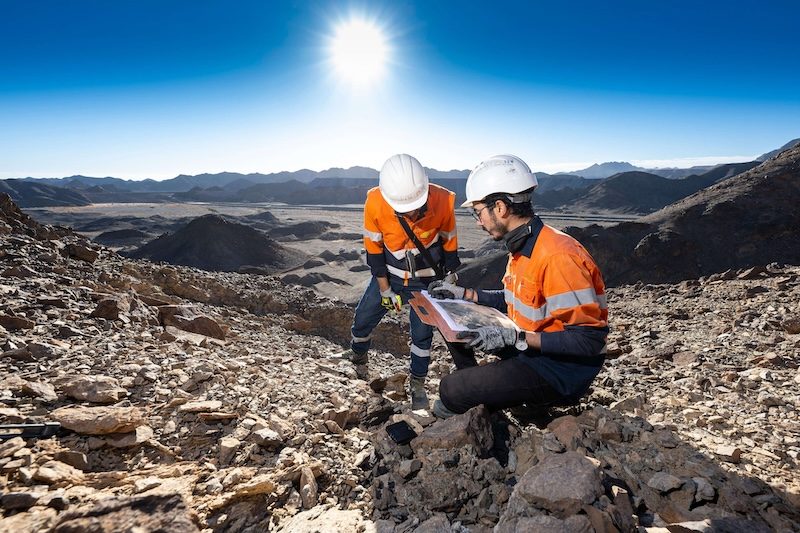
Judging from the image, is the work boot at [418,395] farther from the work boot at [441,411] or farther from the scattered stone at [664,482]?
the scattered stone at [664,482]

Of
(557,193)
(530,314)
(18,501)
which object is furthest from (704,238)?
(557,193)

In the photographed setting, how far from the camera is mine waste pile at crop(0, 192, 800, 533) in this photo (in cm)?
171

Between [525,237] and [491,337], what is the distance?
2.07ft

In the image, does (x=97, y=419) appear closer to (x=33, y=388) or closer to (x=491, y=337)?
(x=33, y=388)

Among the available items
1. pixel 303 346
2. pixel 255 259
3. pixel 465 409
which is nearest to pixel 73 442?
pixel 465 409

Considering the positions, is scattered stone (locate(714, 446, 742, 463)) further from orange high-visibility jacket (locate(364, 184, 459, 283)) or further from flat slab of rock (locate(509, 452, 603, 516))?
orange high-visibility jacket (locate(364, 184, 459, 283))

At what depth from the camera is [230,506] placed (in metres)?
1.86

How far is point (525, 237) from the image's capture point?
2.44m

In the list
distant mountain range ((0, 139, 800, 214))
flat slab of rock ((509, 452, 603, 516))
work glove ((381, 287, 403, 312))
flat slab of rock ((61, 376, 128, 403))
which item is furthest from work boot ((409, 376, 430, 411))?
distant mountain range ((0, 139, 800, 214))

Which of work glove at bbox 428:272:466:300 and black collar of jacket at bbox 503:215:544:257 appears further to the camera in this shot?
work glove at bbox 428:272:466:300

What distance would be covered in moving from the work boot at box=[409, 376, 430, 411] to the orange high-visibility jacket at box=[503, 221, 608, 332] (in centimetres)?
134

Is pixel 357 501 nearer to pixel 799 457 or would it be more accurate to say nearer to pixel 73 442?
pixel 73 442

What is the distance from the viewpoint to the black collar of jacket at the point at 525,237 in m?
2.38

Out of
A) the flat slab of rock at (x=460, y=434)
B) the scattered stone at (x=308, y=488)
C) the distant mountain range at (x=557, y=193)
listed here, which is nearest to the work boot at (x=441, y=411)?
the flat slab of rock at (x=460, y=434)
